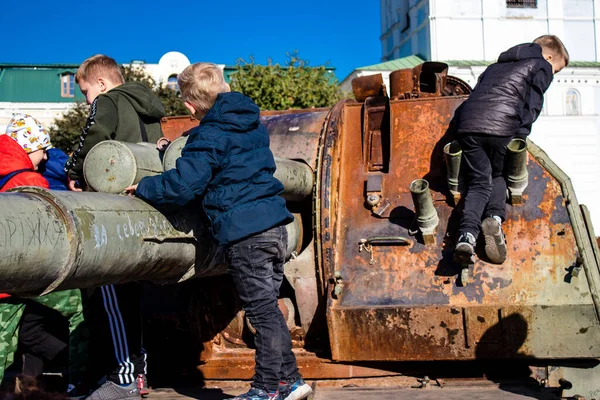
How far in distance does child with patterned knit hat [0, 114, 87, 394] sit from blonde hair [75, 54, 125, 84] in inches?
19.8

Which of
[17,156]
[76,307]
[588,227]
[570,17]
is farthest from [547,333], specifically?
[570,17]

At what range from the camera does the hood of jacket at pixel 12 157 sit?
506 centimetres

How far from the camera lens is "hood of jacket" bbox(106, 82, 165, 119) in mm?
4965

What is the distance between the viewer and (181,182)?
366 centimetres

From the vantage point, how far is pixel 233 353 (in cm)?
492

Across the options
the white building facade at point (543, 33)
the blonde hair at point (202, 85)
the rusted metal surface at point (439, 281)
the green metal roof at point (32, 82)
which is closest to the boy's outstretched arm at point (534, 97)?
the rusted metal surface at point (439, 281)

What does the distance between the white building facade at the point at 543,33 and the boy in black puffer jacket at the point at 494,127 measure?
31.6 metres

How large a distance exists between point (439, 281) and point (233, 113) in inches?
55.6

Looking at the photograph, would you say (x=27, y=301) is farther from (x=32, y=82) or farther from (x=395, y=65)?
(x=32, y=82)

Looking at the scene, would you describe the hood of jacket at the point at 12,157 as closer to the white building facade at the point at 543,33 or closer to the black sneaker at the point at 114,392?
the black sneaker at the point at 114,392

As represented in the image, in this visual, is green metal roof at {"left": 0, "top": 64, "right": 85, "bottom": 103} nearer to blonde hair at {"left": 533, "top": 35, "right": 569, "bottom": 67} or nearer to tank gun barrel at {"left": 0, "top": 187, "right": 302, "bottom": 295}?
blonde hair at {"left": 533, "top": 35, "right": 569, "bottom": 67}

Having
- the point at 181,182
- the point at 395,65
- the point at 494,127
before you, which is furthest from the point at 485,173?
the point at 395,65

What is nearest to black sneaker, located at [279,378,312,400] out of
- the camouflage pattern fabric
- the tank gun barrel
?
the tank gun barrel

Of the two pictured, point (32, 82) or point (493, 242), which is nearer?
point (493, 242)
